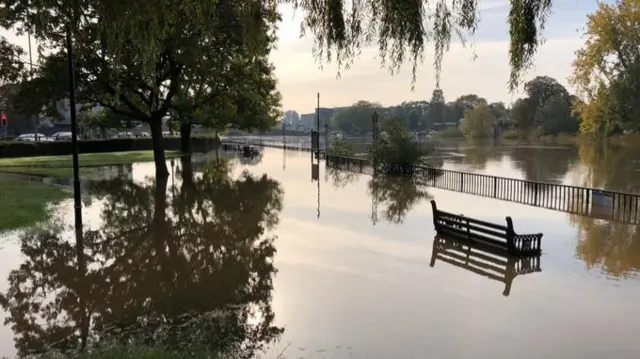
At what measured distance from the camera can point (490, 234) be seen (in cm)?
1448

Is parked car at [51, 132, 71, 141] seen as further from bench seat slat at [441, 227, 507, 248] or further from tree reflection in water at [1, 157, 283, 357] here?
bench seat slat at [441, 227, 507, 248]

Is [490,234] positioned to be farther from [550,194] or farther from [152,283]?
[550,194]

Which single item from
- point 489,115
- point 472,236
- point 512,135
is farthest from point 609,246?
point 489,115

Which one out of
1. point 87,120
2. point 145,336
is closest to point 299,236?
point 145,336

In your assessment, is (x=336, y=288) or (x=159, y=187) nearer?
(x=336, y=288)

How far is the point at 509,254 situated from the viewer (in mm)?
13578

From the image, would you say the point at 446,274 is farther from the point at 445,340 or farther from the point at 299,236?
the point at 299,236

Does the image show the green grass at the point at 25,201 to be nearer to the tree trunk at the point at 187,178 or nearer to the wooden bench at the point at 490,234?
the tree trunk at the point at 187,178

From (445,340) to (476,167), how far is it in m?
39.1

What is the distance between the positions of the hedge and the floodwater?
111ft

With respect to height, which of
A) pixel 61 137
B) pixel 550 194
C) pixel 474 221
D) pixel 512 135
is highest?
pixel 512 135

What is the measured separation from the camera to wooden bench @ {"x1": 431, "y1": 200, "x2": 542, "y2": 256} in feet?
44.4

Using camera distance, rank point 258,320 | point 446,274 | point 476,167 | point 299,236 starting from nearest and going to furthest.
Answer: point 258,320
point 446,274
point 299,236
point 476,167

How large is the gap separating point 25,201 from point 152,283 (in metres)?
12.7
